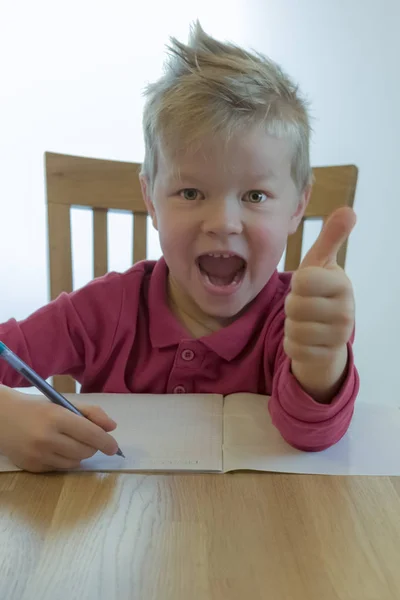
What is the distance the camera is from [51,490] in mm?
571

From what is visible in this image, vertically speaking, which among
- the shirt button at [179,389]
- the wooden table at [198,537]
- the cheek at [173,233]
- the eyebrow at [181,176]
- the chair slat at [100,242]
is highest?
the eyebrow at [181,176]

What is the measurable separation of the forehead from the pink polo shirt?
8.4 inches

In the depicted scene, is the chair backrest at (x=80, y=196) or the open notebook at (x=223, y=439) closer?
the open notebook at (x=223, y=439)

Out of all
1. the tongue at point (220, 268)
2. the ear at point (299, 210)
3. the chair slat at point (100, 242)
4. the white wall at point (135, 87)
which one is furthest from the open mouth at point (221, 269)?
the white wall at point (135, 87)

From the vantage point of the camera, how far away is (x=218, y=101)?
2.56 feet

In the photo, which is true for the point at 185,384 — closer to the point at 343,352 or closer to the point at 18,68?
the point at 343,352

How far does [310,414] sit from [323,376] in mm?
45

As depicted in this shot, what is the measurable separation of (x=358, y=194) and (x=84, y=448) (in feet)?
4.13

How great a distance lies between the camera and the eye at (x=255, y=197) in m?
0.79

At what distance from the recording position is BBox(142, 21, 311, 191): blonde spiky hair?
2.54 feet

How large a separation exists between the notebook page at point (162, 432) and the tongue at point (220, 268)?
18 centimetres

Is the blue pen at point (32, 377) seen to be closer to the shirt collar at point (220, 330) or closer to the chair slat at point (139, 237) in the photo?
the shirt collar at point (220, 330)

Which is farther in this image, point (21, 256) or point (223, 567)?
point (21, 256)

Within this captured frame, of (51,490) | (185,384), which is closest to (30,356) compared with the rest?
(185,384)
